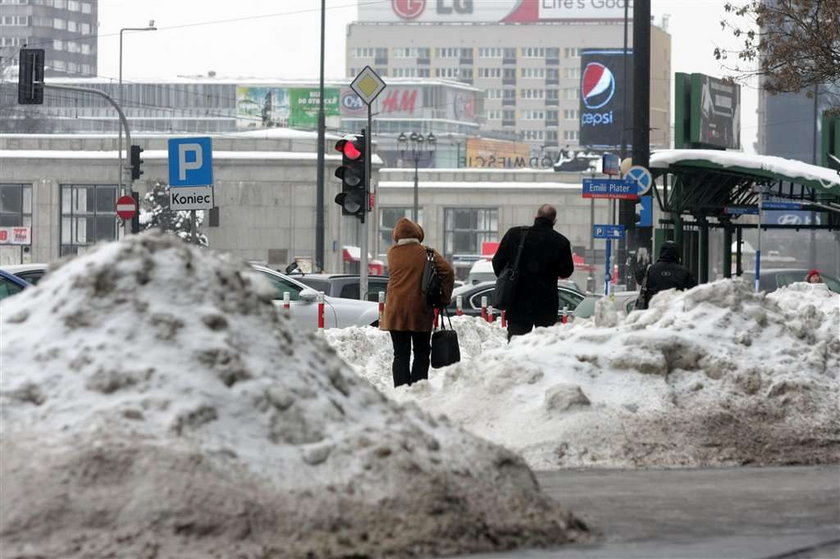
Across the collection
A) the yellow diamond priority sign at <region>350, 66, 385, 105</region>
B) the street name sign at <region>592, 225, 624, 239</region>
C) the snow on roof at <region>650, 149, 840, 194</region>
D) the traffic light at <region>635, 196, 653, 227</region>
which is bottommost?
the street name sign at <region>592, 225, 624, 239</region>

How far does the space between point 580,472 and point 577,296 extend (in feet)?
65.8

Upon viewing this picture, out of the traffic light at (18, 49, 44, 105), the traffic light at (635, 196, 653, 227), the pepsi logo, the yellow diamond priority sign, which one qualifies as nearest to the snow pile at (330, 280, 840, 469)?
the traffic light at (635, 196, 653, 227)

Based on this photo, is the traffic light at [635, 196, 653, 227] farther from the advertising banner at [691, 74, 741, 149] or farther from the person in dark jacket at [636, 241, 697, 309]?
the advertising banner at [691, 74, 741, 149]

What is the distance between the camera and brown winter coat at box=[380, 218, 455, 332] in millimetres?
13500

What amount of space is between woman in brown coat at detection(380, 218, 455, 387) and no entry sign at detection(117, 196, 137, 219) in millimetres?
26046

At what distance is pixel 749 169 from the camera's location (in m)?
29.9

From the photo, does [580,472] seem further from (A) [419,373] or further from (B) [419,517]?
(A) [419,373]

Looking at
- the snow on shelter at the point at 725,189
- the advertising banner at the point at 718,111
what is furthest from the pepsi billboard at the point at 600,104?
Answer: the snow on shelter at the point at 725,189

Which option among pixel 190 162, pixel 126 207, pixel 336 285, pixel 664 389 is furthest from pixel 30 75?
pixel 664 389

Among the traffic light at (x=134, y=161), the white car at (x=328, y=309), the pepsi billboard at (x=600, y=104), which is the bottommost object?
the white car at (x=328, y=309)

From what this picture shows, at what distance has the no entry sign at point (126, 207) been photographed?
1538 inches

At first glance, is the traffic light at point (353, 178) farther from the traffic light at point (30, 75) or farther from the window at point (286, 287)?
the traffic light at point (30, 75)

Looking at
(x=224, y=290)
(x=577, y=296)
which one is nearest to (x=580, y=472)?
(x=224, y=290)

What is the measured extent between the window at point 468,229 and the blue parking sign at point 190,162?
81.3 meters
